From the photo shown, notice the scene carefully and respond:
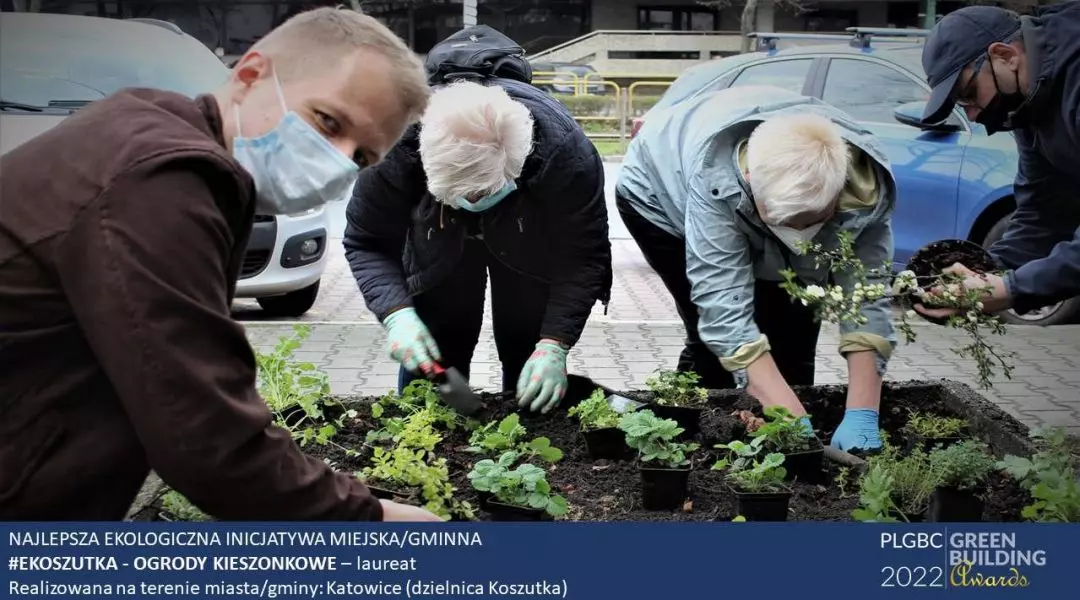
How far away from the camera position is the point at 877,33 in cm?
228

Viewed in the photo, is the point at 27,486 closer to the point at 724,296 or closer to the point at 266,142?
the point at 266,142

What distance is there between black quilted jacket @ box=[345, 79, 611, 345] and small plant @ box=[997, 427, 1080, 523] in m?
1.09

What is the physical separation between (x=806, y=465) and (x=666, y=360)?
5.71 ft

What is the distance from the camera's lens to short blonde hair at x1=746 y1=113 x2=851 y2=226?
2.17 meters

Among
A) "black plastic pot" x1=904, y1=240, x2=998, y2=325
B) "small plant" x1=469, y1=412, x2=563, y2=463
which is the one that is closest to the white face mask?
"black plastic pot" x1=904, y1=240, x2=998, y2=325

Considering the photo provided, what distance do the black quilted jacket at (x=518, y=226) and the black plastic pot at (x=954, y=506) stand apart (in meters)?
1.00

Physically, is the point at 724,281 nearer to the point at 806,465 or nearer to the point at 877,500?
the point at 806,465

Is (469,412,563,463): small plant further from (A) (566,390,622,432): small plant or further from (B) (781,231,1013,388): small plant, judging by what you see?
(B) (781,231,1013,388): small plant

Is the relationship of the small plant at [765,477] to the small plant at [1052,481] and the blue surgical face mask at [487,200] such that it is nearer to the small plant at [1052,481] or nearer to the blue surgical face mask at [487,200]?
the small plant at [1052,481]

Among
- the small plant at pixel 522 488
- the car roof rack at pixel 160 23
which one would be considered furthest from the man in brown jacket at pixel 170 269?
the car roof rack at pixel 160 23

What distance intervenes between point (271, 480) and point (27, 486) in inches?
11.8

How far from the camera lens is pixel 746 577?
149cm

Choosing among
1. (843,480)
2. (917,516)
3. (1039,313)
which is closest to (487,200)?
(843,480)

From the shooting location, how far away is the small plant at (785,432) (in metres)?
2.24
